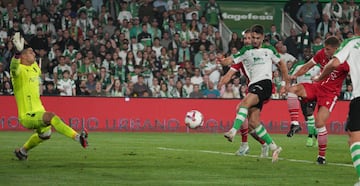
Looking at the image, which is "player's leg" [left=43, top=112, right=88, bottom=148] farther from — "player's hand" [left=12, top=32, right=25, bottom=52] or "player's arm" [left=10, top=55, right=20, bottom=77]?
"player's hand" [left=12, top=32, right=25, bottom=52]

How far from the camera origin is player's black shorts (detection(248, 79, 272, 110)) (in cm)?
1519

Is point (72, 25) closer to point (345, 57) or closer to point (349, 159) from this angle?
point (349, 159)

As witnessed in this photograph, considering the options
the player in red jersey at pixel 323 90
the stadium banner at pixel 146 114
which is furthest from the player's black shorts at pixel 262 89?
the stadium banner at pixel 146 114

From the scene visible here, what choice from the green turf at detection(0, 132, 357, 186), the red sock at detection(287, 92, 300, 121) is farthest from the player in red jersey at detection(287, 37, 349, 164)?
the red sock at detection(287, 92, 300, 121)

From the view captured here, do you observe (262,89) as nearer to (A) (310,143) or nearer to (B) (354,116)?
(A) (310,143)

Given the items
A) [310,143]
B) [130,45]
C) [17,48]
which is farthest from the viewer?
[130,45]

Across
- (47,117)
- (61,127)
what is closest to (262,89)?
(61,127)

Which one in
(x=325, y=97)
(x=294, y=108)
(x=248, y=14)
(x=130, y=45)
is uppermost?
(x=248, y=14)

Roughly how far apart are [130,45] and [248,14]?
6.54 m

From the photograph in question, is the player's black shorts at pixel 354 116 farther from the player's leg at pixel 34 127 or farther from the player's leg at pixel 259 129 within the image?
the player's leg at pixel 34 127

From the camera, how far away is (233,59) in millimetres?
15914

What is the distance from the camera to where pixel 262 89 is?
1524cm

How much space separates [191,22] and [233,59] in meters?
14.6

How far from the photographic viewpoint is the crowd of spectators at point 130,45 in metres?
27.1
